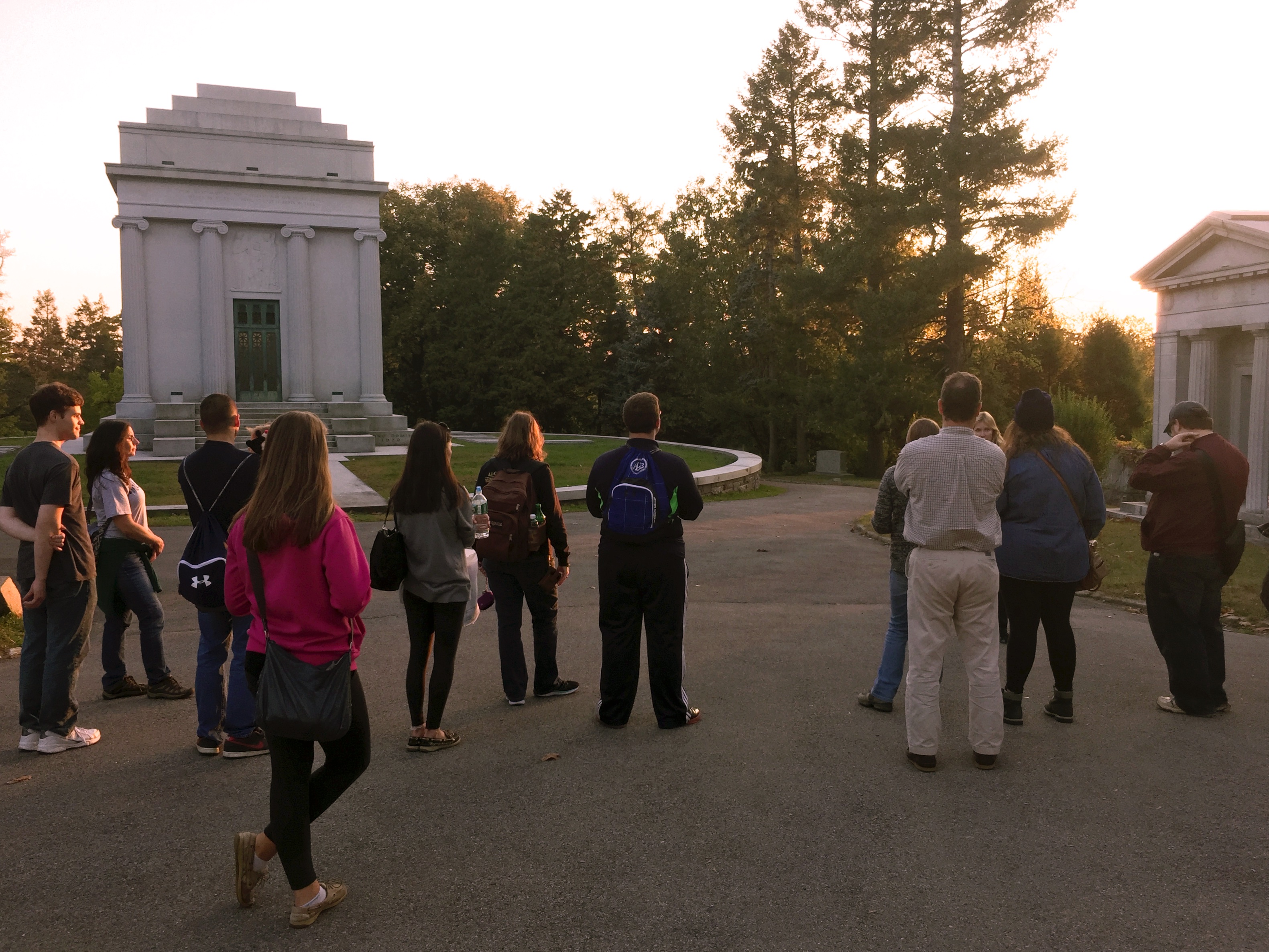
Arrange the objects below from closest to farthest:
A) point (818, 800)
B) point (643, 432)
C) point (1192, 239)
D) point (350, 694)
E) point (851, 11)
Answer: point (350, 694) < point (818, 800) < point (643, 432) < point (1192, 239) < point (851, 11)

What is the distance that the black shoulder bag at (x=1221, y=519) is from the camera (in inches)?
237

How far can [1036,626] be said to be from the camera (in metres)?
5.69

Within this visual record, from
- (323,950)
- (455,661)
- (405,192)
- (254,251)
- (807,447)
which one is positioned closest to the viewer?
(323,950)

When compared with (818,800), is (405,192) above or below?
above

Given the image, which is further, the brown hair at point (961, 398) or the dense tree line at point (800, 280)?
→ the dense tree line at point (800, 280)

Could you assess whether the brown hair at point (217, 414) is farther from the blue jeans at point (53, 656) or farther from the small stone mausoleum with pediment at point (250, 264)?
the small stone mausoleum with pediment at point (250, 264)

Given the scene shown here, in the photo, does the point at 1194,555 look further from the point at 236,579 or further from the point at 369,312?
the point at 369,312

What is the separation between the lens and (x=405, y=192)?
55469mm

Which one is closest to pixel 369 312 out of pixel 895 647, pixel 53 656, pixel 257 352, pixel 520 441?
pixel 257 352

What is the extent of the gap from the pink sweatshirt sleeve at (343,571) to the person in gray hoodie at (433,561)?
4.98 ft

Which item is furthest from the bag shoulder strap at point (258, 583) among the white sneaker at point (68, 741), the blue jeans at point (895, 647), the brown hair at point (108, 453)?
the blue jeans at point (895, 647)

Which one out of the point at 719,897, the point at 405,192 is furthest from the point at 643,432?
the point at 405,192

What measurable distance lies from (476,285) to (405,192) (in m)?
14.2

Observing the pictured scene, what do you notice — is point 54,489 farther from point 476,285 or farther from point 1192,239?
point 476,285
